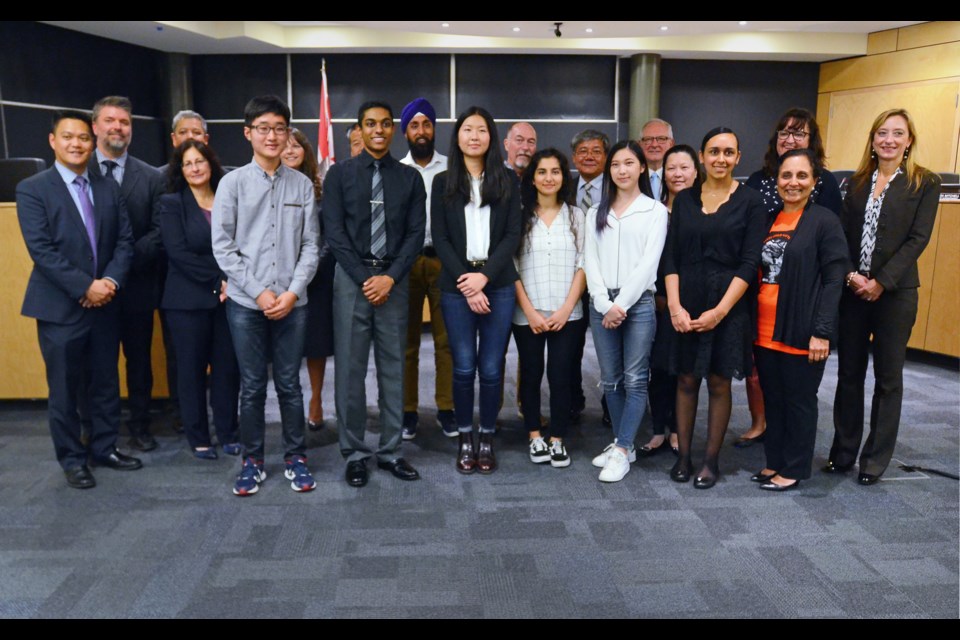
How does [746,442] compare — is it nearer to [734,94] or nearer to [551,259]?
[551,259]

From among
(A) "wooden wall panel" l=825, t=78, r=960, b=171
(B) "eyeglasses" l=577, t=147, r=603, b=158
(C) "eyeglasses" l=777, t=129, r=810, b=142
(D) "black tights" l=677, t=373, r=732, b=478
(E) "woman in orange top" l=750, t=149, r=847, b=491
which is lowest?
(D) "black tights" l=677, t=373, r=732, b=478

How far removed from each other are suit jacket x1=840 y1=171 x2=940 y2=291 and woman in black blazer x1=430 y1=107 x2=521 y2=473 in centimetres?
143

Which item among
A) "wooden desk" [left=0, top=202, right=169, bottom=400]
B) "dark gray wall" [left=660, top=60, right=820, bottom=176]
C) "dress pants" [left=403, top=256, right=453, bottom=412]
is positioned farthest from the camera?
"dark gray wall" [left=660, top=60, right=820, bottom=176]

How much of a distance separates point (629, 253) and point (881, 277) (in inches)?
40.1

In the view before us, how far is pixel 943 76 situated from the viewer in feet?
26.9

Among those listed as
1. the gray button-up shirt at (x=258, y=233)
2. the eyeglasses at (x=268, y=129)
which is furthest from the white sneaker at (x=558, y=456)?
the eyeglasses at (x=268, y=129)

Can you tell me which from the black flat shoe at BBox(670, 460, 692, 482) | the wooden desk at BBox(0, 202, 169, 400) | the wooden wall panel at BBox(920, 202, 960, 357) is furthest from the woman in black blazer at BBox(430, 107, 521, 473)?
the wooden wall panel at BBox(920, 202, 960, 357)

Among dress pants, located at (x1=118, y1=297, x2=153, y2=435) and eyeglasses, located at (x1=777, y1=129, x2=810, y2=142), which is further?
dress pants, located at (x1=118, y1=297, x2=153, y2=435)

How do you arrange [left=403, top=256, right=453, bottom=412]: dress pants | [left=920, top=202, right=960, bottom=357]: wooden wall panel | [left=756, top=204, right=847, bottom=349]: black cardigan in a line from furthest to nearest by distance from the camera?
[left=920, top=202, right=960, bottom=357]: wooden wall panel → [left=403, top=256, right=453, bottom=412]: dress pants → [left=756, top=204, right=847, bottom=349]: black cardigan

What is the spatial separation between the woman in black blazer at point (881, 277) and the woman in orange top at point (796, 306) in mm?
217

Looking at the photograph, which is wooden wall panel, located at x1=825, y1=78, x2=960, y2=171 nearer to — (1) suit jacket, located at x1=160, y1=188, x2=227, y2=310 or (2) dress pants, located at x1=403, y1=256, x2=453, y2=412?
(2) dress pants, located at x1=403, y1=256, x2=453, y2=412

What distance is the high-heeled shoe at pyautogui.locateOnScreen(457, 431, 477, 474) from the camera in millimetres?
3215

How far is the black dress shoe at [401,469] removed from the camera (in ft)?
10.2
